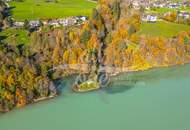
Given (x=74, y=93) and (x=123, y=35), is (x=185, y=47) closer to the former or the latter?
(x=123, y=35)

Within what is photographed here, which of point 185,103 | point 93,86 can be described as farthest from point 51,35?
point 185,103

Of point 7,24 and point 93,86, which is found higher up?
point 7,24

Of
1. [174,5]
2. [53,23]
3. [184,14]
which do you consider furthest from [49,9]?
[174,5]

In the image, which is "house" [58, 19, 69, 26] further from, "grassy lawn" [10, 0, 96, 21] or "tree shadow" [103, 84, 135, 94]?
"tree shadow" [103, 84, 135, 94]

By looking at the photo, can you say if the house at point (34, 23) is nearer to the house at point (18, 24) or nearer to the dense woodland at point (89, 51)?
the house at point (18, 24)

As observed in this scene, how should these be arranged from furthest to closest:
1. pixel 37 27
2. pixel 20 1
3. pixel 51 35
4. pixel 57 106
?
pixel 20 1 → pixel 37 27 → pixel 51 35 → pixel 57 106
